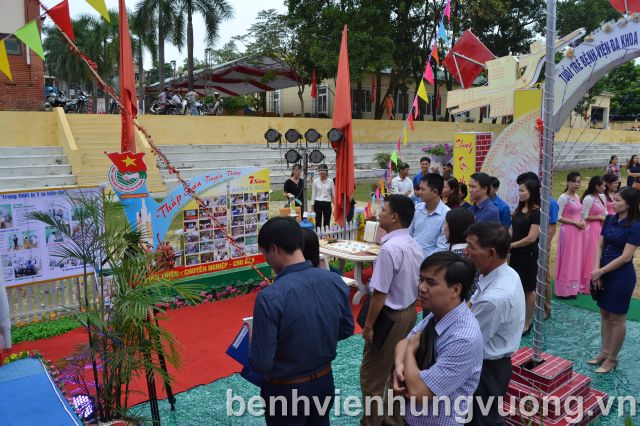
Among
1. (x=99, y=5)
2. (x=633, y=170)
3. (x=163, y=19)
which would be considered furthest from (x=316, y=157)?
(x=163, y=19)

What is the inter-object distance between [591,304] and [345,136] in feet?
12.2

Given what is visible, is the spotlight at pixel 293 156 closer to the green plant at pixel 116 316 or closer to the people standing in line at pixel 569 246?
the people standing in line at pixel 569 246

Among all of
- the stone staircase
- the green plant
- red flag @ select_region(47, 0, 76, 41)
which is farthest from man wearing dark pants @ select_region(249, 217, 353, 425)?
the stone staircase

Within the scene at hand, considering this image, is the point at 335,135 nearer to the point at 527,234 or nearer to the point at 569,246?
the point at 527,234

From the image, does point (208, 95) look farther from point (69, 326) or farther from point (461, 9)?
point (69, 326)

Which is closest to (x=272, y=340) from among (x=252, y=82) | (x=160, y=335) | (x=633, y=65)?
(x=160, y=335)

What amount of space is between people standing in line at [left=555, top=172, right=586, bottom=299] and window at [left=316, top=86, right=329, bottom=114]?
25971 mm

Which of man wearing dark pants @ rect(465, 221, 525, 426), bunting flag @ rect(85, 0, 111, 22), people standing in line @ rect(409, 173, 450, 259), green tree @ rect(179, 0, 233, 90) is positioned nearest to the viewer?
man wearing dark pants @ rect(465, 221, 525, 426)

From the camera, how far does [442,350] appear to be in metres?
1.95

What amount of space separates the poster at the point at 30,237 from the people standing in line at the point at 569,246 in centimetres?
542

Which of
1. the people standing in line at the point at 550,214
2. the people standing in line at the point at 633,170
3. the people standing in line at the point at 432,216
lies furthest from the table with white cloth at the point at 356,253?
the people standing in line at the point at 633,170

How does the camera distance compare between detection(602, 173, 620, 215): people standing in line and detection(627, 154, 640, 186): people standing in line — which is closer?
detection(602, 173, 620, 215): people standing in line

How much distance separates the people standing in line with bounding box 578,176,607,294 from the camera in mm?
6277

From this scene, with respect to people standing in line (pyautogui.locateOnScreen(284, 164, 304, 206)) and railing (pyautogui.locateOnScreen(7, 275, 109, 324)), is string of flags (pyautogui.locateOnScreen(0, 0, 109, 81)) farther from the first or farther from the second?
people standing in line (pyautogui.locateOnScreen(284, 164, 304, 206))
